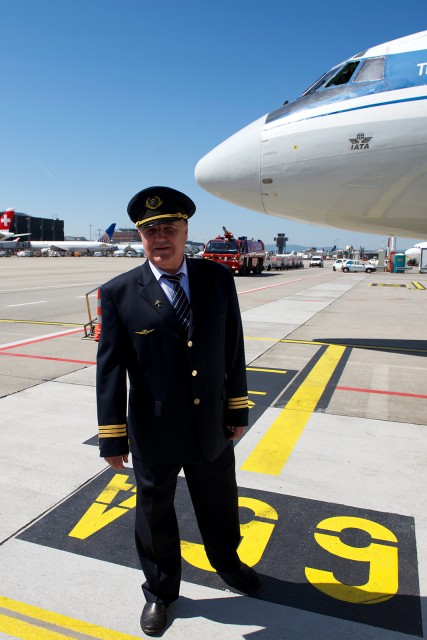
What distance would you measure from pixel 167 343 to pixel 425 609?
5.96 ft

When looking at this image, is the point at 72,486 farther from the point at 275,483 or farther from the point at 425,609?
the point at 425,609

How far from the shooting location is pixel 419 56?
6480 millimetres

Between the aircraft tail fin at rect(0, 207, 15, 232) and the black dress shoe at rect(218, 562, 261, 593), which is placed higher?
the aircraft tail fin at rect(0, 207, 15, 232)

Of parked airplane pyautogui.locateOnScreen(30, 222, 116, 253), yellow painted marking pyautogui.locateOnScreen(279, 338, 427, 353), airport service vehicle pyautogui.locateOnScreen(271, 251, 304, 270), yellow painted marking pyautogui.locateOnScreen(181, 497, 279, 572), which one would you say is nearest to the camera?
yellow painted marking pyautogui.locateOnScreen(181, 497, 279, 572)

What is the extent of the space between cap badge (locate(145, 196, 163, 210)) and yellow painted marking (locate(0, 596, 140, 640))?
1964 mm

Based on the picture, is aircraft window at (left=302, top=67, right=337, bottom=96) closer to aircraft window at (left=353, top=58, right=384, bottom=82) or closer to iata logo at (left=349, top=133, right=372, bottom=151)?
aircraft window at (left=353, top=58, right=384, bottom=82)

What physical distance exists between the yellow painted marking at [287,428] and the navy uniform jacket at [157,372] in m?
1.71

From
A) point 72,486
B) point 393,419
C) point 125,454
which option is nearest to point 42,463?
point 72,486

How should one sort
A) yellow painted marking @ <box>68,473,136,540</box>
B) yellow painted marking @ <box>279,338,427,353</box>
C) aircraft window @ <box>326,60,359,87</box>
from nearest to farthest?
yellow painted marking @ <box>68,473,136,540</box> < aircraft window @ <box>326,60,359,87</box> < yellow painted marking @ <box>279,338,427,353</box>

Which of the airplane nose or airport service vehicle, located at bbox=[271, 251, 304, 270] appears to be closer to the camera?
the airplane nose

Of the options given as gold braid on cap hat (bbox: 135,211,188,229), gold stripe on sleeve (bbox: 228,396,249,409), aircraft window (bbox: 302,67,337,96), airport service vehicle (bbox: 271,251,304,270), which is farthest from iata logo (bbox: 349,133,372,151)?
airport service vehicle (bbox: 271,251,304,270)

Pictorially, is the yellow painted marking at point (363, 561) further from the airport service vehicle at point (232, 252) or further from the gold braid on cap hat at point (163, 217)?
the airport service vehicle at point (232, 252)

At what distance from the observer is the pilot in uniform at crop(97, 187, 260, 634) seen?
7.13 feet

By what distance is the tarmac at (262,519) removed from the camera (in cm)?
223
